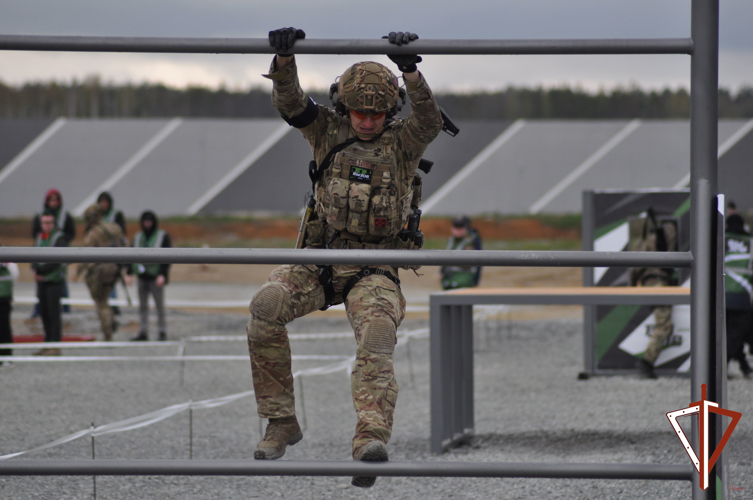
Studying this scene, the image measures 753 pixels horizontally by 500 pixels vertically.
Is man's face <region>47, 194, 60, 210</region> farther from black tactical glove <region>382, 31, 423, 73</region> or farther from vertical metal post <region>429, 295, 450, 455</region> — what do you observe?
black tactical glove <region>382, 31, 423, 73</region>

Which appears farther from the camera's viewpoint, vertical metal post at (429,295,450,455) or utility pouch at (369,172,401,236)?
vertical metal post at (429,295,450,455)

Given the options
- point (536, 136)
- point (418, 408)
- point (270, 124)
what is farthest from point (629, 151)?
point (418, 408)

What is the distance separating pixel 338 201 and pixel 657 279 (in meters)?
6.38

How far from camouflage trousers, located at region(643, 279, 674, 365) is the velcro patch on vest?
6.32 meters

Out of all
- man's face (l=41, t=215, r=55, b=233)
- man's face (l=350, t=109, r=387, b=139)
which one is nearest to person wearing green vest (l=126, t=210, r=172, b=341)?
man's face (l=41, t=215, r=55, b=233)

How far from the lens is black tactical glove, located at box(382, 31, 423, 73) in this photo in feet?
7.37

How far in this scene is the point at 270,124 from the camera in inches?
1012

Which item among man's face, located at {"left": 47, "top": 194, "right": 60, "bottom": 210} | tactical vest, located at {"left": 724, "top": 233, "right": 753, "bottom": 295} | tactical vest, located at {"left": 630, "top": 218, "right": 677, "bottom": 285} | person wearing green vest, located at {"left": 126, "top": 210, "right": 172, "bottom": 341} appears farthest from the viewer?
person wearing green vest, located at {"left": 126, "top": 210, "right": 172, "bottom": 341}

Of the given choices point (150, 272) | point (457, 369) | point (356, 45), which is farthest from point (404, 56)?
point (150, 272)

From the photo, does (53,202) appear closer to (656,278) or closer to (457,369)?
(457,369)

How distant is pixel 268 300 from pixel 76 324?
12.0 m

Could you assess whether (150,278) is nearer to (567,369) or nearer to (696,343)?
(567,369)

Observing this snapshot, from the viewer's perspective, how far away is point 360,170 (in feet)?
9.60

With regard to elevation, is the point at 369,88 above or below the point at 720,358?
above
